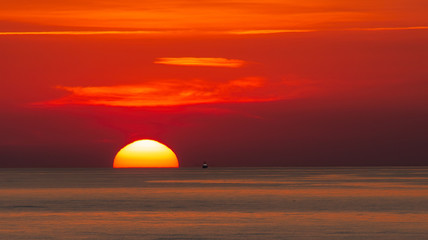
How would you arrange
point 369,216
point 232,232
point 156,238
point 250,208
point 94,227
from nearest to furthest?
point 156,238, point 232,232, point 94,227, point 369,216, point 250,208

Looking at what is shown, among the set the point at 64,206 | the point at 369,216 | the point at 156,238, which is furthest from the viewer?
the point at 64,206

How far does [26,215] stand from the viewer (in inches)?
2373

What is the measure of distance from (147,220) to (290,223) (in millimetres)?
10017

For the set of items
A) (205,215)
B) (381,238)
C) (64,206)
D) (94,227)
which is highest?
(64,206)

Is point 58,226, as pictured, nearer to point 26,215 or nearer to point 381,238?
point 26,215

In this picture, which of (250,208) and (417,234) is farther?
(250,208)

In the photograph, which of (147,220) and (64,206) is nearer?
(147,220)

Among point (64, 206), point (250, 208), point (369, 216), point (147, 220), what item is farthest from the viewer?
point (64, 206)

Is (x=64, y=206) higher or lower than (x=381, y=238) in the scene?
higher

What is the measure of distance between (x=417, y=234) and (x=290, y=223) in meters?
10.2

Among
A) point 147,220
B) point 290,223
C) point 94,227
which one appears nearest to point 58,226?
point 94,227

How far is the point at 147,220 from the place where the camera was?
5469cm

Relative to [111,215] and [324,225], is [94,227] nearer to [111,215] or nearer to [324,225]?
[111,215]

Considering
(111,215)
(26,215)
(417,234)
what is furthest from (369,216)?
(26,215)
